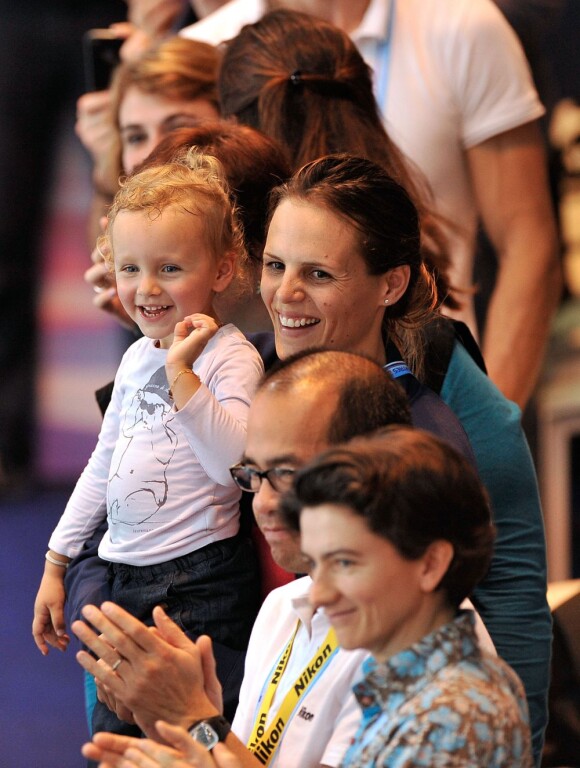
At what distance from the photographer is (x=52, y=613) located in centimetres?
264

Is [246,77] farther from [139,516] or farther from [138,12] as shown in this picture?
[138,12]

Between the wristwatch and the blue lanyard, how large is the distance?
2307 millimetres

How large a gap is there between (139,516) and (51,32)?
3934mm

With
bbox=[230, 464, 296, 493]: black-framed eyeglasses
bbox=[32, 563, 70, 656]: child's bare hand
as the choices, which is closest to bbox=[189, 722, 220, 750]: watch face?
bbox=[230, 464, 296, 493]: black-framed eyeglasses

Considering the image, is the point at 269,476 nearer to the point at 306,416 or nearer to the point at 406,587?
the point at 306,416

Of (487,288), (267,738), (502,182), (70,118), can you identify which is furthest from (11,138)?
(267,738)

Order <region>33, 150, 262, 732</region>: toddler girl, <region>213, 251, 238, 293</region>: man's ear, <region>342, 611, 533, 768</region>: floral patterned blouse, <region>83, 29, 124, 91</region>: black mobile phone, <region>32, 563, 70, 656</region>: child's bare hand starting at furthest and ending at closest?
<region>83, 29, 124, 91</region>: black mobile phone, <region>32, 563, 70, 656</region>: child's bare hand, <region>213, 251, 238, 293</region>: man's ear, <region>33, 150, 262, 732</region>: toddler girl, <region>342, 611, 533, 768</region>: floral patterned blouse

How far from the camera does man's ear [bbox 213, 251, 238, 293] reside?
2.47 meters

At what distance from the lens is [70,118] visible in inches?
236

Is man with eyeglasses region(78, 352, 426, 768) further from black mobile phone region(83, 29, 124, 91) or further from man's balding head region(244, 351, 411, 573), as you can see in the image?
black mobile phone region(83, 29, 124, 91)

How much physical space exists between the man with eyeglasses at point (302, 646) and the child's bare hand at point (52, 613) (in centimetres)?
72

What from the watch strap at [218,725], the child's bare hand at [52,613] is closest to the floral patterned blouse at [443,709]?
the watch strap at [218,725]

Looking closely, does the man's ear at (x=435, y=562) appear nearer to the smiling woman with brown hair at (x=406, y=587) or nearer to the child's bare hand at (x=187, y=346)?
the smiling woman with brown hair at (x=406, y=587)

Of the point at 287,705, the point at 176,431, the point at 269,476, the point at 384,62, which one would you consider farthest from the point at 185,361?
the point at 384,62
